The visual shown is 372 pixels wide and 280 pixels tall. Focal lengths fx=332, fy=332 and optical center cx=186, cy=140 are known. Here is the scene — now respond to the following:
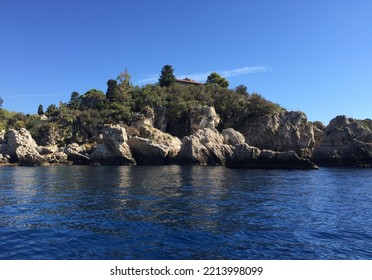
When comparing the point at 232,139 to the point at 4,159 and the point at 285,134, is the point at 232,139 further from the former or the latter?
the point at 4,159

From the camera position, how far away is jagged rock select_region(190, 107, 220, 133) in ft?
265

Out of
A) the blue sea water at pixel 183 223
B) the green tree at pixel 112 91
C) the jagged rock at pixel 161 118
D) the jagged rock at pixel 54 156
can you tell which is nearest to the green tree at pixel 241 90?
the jagged rock at pixel 161 118

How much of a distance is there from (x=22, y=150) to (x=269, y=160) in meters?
46.3

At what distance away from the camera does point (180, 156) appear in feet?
210

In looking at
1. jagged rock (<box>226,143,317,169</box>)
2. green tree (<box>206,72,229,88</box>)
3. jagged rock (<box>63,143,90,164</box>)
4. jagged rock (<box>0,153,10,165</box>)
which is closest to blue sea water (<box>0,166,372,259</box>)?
jagged rock (<box>226,143,317,169</box>)

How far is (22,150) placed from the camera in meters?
63.9

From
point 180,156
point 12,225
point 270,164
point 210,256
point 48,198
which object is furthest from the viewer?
point 180,156

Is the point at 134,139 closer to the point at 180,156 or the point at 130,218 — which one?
the point at 180,156

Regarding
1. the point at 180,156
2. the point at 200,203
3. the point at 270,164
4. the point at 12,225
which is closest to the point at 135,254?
the point at 12,225

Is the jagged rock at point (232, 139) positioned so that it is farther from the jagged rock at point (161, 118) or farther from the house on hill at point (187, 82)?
the house on hill at point (187, 82)

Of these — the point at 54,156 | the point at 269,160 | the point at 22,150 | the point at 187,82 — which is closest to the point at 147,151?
the point at 54,156

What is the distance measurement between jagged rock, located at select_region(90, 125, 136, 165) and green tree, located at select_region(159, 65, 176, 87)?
147ft

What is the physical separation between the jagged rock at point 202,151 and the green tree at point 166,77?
44341 millimetres
